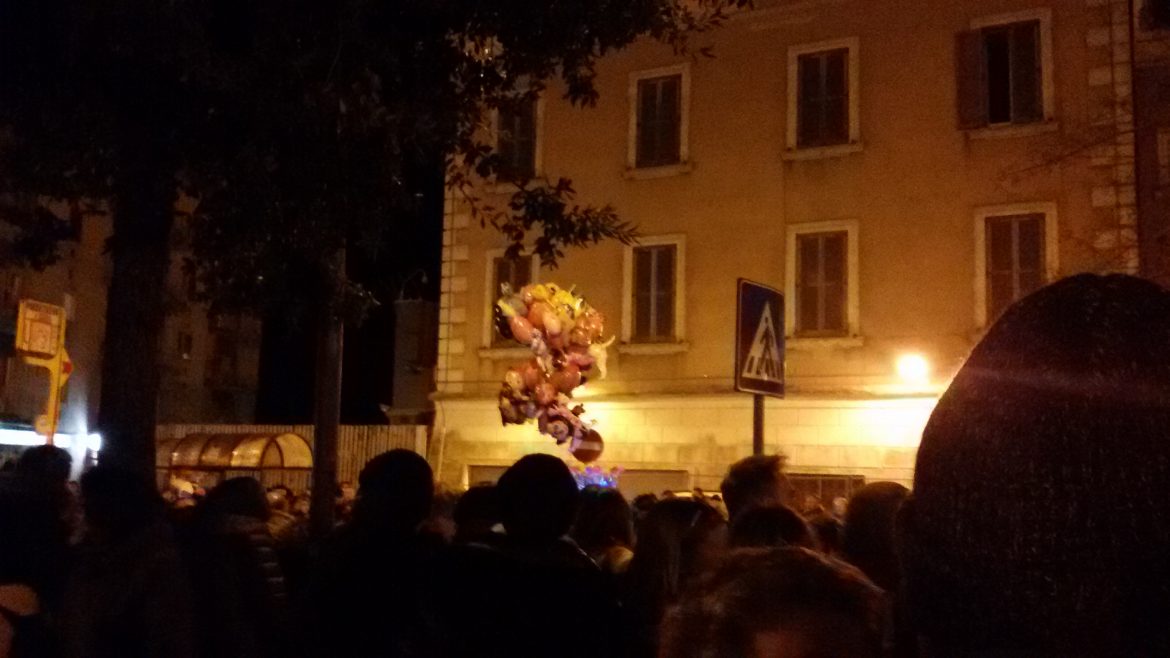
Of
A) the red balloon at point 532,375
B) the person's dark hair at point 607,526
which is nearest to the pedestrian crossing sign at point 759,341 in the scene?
the person's dark hair at point 607,526

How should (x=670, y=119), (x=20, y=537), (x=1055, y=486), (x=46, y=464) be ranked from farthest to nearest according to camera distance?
(x=670, y=119) → (x=46, y=464) → (x=20, y=537) → (x=1055, y=486)

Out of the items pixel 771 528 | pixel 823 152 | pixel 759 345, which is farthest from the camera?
pixel 823 152

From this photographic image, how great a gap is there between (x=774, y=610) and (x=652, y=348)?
16.8 m

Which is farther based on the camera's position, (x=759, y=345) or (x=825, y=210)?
(x=825, y=210)

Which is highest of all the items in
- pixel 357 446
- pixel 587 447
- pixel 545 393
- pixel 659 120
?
pixel 659 120

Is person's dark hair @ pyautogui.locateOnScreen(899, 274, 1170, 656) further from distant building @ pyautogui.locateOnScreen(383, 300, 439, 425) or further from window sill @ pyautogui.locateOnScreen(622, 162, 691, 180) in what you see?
distant building @ pyautogui.locateOnScreen(383, 300, 439, 425)

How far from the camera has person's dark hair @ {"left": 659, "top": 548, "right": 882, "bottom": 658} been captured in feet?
5.13

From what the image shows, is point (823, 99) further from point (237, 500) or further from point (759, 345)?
point (237, 500)

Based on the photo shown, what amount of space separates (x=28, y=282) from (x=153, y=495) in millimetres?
31578

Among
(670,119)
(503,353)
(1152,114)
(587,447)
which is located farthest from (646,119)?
(1152,114)

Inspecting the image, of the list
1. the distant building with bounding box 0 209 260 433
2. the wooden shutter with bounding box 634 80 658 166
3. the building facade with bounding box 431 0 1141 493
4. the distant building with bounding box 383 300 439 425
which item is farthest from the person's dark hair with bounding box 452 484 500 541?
the distant building with bounding box 0 209 260 433

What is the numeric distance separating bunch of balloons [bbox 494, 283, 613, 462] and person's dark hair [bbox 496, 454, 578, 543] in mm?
11247

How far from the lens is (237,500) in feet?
17.2

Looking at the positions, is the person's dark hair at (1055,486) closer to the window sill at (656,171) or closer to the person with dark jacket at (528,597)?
the person with dark jacket at (528,597)
